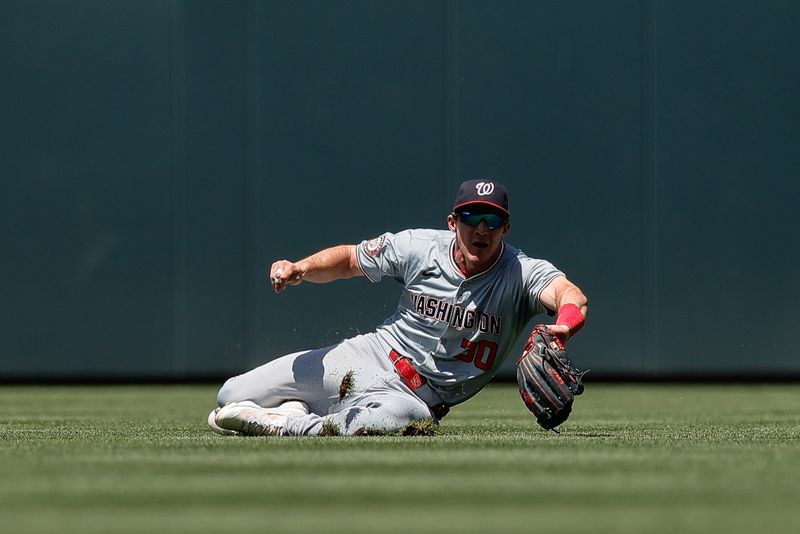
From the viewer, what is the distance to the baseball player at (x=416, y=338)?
5.50 metres

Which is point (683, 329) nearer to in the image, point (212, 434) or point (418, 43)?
point (418, 43)

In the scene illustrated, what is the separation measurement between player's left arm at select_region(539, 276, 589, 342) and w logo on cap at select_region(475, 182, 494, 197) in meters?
0.44

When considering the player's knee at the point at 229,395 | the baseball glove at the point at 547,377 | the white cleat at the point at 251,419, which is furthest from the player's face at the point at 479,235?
the player's knee at the point at 229,395

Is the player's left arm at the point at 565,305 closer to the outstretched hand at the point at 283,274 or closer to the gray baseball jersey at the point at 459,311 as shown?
the gray baseball jersey at the point at 459,311

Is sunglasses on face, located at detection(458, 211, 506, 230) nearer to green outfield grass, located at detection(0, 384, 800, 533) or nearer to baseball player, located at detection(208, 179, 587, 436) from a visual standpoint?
baseball player, located at detection(208, 179, 587, 436)

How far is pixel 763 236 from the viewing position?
11258 millimetres

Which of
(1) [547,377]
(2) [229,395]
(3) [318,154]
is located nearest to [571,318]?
(1) [547,377]

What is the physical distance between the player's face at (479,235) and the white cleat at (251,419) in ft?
3.15

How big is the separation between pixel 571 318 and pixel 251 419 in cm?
135

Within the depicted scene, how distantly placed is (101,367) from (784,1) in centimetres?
635

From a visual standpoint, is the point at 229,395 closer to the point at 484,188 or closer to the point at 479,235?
the point at 479,235

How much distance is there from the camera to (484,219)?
5.52 m

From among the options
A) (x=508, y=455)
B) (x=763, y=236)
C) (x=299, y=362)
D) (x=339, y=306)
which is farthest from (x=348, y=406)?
(x=763, y=236)

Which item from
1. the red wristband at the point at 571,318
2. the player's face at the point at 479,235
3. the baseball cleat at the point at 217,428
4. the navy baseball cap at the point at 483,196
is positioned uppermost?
the navy baseball cap at the point at 483,196
